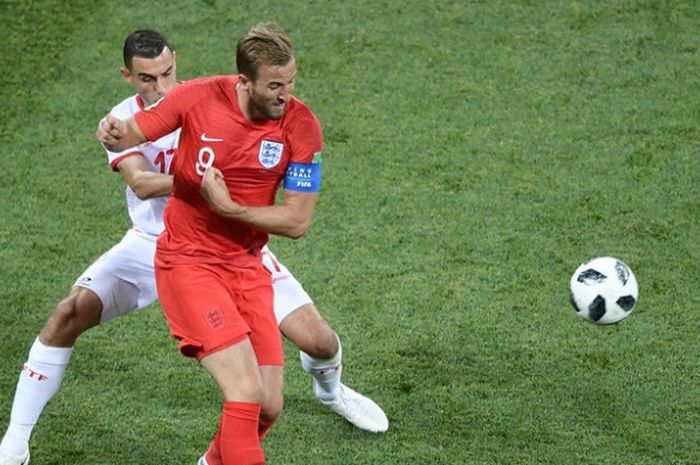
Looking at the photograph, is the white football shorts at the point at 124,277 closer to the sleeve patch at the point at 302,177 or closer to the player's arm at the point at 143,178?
the player's arm at the point at 143,178

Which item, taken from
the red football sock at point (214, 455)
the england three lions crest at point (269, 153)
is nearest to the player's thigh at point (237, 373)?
the red football sock at point (214, 455)

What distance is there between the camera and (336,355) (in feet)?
20.5

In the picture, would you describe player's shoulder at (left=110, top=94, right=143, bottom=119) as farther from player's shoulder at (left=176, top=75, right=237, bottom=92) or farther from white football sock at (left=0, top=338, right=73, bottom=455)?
white football sock at (left=0, top=338, right=73, bottom=455)

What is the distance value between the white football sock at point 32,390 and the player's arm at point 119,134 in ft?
3.60

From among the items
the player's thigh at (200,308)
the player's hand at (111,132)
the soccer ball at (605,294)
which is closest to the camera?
the player's thigh at (200,308)

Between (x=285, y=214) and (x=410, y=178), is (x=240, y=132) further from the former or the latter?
(x=410, y=178)

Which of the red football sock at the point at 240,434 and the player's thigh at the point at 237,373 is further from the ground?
the player's thigh at the point at 237,373

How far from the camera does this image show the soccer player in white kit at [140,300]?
6047 millimetres

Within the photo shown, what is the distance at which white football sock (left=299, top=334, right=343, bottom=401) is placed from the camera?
6273mm

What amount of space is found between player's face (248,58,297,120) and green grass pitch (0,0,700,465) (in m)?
1.77

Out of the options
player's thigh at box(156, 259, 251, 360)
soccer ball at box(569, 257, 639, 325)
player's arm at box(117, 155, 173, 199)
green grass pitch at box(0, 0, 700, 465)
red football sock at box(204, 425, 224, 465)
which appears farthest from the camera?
green grass pitch at box(0, 0, 700, 465)

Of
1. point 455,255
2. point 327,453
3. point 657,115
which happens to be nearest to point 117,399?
point 327,453

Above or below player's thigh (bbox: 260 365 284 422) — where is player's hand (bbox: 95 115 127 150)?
above

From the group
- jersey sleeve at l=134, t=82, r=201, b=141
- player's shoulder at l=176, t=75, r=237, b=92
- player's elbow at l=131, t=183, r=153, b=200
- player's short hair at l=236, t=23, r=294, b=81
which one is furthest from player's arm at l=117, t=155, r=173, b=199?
player's short hair at l=236, t=23, r=294, b=81
